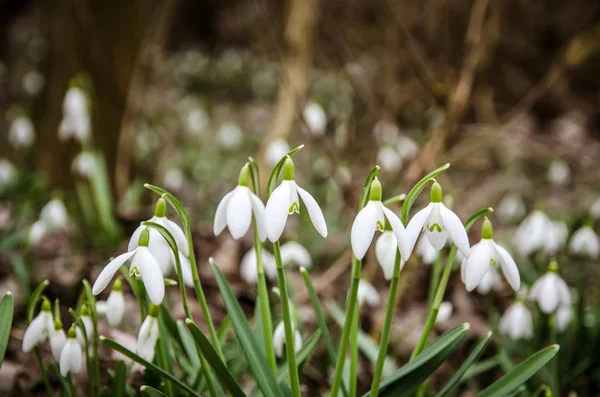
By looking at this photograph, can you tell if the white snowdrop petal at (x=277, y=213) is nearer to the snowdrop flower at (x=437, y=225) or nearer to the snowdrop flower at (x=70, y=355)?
the snowdrop flower at (x=437, y=225)

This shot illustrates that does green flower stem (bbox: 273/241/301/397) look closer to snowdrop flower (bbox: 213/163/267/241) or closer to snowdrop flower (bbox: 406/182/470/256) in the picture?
snowdrop flower (bbox: 213/163/267/241)

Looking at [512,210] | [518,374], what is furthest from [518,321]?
[512,210]

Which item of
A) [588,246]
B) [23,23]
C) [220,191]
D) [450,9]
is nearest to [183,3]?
[23,23]

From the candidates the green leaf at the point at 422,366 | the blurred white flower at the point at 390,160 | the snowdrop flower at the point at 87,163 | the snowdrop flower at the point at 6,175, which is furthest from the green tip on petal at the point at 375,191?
the snowdrop flower at the point at 6,175

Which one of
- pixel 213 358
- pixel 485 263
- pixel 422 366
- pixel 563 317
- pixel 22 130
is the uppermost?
pixel 22 130

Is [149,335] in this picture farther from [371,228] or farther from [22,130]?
[22,130]
